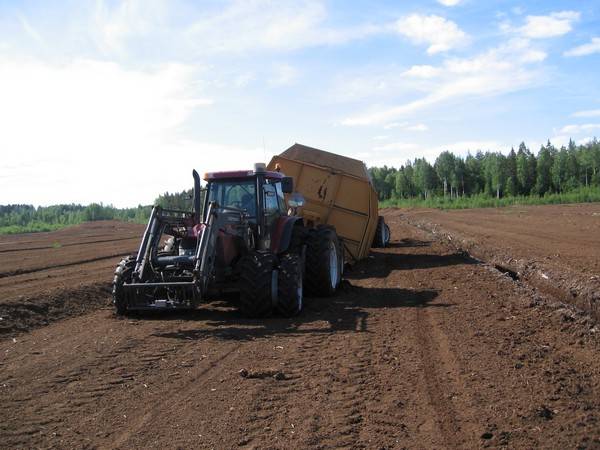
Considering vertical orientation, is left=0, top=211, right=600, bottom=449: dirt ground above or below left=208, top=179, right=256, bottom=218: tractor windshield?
below

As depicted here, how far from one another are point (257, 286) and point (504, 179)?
72.7m

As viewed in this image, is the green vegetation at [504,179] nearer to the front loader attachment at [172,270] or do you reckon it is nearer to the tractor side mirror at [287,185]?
the tractor side mirror at [287,185]

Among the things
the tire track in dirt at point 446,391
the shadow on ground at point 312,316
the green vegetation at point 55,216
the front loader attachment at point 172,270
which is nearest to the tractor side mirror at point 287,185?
the front loader attachment at point 172,270

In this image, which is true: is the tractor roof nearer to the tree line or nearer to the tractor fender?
the tractor fender

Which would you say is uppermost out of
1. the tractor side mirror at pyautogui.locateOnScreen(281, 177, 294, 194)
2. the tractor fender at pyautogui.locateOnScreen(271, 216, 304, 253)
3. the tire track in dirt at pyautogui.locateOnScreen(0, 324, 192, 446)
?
the tractor side mirror at pyautogui.locateOnScreen(281, 177, 294, 194)

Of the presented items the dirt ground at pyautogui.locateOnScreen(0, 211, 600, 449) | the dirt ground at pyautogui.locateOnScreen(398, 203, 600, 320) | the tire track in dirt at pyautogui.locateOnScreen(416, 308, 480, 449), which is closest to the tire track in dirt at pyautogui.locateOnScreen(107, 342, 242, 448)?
the dirt ground at pyautogui.locateOnScreen(0, 211, 600, 449)

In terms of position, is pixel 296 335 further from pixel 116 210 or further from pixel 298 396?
A: pixel 116 210

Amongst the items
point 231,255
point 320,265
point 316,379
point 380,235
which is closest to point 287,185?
point 320,265

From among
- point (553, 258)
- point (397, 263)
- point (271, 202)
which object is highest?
point (271, 202)

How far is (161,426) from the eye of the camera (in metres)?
4.53

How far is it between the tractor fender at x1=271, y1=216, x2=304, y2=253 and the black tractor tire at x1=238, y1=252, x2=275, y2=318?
4.79 ft

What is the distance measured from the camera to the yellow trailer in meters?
14.6

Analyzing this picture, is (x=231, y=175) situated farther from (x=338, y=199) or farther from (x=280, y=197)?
(x=338, y=199)

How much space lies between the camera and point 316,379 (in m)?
5.57
